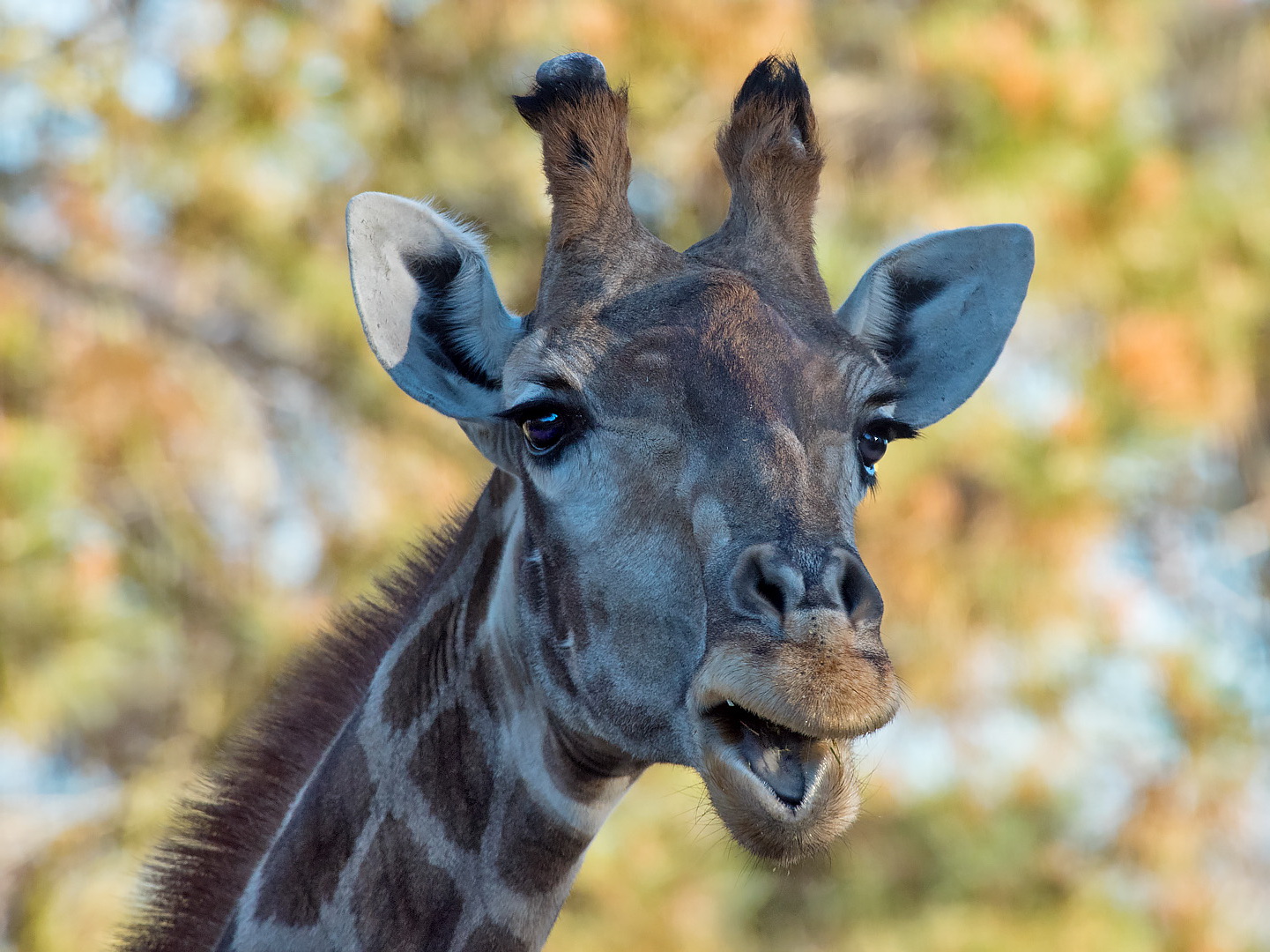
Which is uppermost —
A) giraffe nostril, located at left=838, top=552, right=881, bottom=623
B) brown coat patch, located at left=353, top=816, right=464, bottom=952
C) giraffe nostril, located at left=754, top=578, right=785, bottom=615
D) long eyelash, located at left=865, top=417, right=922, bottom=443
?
long eyelash, located at left=865, top=417, right=922, bottom=443

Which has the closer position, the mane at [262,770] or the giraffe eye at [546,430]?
the giraffe eye at [546,430]

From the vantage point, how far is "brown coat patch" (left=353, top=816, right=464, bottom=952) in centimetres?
312

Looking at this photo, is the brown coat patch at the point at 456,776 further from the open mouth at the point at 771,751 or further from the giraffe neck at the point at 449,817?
the open mouth at the point at 771,751

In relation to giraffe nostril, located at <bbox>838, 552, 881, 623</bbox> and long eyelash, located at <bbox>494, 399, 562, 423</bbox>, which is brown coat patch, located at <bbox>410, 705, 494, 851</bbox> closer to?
long eyelash, located at <bbox>494, 399, 562, 423</bbox>

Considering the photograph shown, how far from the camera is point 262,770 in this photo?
3.66m

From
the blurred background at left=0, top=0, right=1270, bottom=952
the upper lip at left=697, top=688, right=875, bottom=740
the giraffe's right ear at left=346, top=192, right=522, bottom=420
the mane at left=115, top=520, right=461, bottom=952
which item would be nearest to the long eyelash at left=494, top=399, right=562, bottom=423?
the giraffe's right ear at left=346, top=192, right=522, bottom=420

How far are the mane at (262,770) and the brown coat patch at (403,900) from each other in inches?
17.4

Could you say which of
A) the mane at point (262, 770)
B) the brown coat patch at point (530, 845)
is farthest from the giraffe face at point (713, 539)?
the mane at point (262, 770)

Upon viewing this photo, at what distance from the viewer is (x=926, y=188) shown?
417 inches

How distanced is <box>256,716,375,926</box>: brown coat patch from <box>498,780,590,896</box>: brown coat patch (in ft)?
1.12

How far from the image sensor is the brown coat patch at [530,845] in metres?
3.21

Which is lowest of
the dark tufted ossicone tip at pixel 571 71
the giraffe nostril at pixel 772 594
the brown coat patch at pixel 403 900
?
the brown coat patch at pixel 403 900

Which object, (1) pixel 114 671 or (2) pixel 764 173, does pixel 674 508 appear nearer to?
(2) pixel 764 173

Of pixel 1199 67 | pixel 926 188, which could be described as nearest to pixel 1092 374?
pixel 926 188
